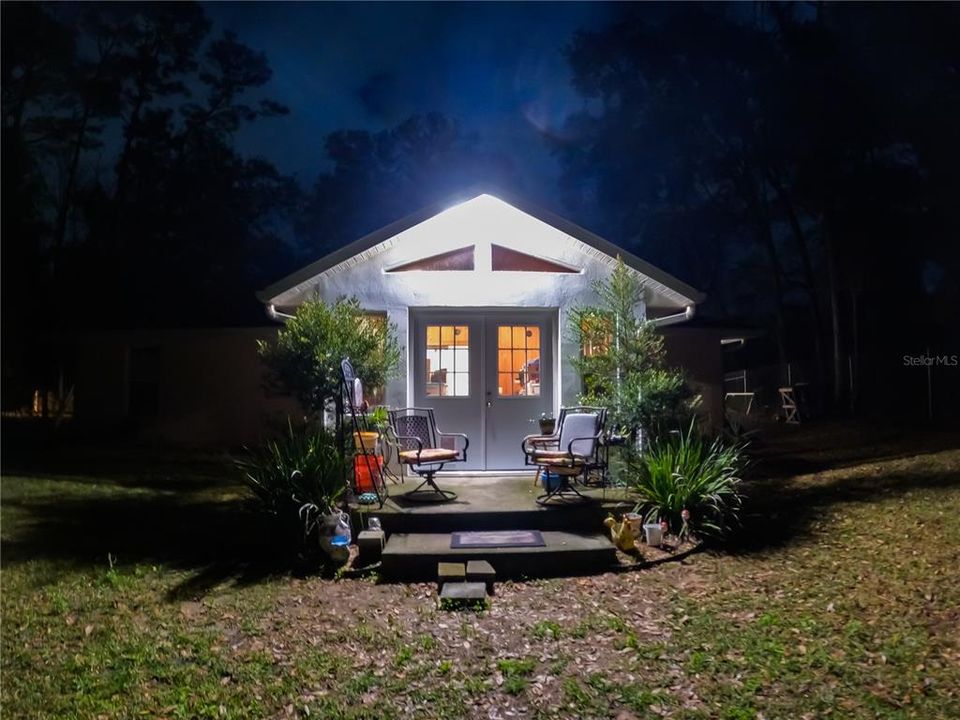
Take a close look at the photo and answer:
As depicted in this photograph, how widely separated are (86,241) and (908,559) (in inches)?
759

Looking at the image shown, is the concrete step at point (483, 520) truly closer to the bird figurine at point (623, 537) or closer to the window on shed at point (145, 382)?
the bird figurine at point (623, 537)

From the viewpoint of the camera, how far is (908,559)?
17.1 ft

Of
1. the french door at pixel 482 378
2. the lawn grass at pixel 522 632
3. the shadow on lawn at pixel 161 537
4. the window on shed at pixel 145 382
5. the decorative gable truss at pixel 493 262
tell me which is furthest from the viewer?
the window on shed at pixel 145 382

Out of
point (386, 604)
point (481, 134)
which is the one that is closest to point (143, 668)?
point (386, 604)

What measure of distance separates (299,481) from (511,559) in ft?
6.54

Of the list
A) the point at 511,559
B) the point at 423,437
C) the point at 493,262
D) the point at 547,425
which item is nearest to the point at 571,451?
the point at 547,425

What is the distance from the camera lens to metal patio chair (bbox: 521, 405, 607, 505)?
6602mm

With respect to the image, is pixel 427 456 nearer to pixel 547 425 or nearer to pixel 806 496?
pixel 547 425

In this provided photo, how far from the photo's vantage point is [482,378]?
8172 millimetres

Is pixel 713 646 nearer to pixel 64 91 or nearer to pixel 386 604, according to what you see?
pixel 386 604

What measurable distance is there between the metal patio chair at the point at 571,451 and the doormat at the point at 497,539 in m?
0.55

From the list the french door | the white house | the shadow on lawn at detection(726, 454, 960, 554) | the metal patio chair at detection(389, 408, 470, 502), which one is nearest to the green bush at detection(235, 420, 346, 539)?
the metal patio chair at detection(389, 408, 470, 502)

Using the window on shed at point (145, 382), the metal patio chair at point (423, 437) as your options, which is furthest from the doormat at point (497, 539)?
the window on shed at point (145, 382)

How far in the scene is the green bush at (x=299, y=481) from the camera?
592 centimetres
